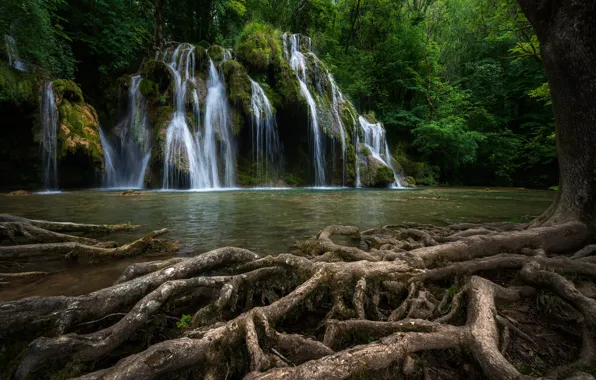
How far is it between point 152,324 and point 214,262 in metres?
0.80

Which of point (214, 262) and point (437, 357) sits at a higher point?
point (214, 262)

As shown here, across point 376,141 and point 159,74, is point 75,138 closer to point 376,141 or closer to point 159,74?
point 159,74

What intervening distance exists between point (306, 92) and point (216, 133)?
277 inches

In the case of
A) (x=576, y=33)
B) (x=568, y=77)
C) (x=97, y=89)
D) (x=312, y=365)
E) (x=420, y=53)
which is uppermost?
(x=420, y=53)

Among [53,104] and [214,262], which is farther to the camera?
[53,104]

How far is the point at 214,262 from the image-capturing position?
2.72 metres

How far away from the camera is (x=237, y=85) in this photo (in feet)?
61.6

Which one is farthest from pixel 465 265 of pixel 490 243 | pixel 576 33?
pixel 576 33

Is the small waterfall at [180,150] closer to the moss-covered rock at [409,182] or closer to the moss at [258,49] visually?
the moss at [258,49]

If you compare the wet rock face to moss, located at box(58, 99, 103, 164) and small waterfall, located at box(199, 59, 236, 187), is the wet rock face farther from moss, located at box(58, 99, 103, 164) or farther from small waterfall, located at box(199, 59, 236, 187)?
small waterfall, located at box(199, 59, 236, 187)

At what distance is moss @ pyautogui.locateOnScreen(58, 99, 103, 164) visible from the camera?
1445 centimetres

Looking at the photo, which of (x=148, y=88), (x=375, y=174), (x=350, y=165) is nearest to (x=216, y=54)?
(x=148, y=88)

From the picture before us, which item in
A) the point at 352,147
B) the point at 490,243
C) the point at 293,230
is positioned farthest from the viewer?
the point at 352,147

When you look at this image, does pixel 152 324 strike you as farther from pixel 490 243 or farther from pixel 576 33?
pixel 576 33
